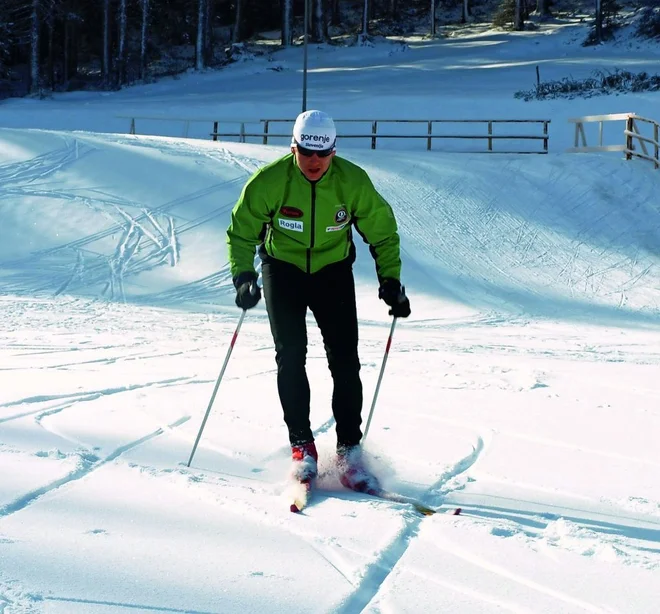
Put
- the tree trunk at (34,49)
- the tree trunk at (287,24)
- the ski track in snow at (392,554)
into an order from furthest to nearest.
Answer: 1. the tree trunk at (287,24)
2. the tree trunk at (34,49)
3. the ski track in snow at (392,554)

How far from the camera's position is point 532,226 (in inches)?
674

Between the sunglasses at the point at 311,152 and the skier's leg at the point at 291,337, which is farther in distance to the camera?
the skier's leg at the point at 291,337

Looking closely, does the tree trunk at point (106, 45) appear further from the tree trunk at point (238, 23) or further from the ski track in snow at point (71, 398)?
the ski track in snow at point (71, 398)

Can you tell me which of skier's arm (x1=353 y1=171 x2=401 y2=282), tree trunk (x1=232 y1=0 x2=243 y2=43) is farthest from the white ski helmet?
tree trunk (x1=232 y1=0 x2=243 y2=43)

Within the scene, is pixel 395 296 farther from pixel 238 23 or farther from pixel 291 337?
pixel 238 23

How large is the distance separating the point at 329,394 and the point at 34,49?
1571 inches

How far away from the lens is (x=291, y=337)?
14.5ft

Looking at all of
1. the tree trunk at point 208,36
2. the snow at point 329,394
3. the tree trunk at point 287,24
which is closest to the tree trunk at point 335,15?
the tree trunk at point 287,24

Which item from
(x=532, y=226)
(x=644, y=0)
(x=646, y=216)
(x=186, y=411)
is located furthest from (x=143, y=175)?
(x=644, y=0)

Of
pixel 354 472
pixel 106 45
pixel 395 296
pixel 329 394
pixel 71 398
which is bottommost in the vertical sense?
pixel 329 394

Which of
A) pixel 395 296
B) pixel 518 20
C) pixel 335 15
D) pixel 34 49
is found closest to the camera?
pixel 395 296

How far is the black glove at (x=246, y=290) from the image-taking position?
178 inches

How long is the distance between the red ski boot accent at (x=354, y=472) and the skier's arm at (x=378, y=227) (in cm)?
85

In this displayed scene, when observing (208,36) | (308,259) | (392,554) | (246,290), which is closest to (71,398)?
(246,290)
